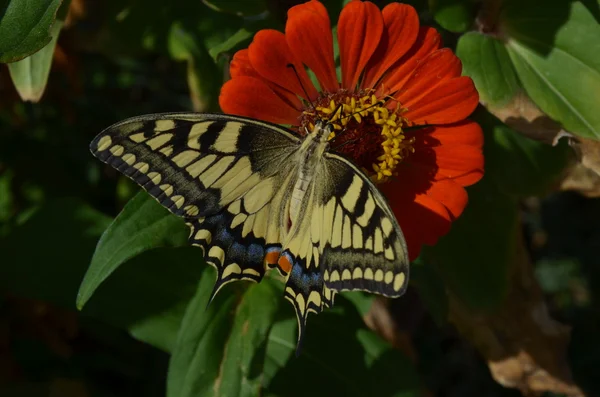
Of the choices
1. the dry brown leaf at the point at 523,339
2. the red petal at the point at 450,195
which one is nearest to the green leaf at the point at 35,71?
the red petal at the point at 450,195

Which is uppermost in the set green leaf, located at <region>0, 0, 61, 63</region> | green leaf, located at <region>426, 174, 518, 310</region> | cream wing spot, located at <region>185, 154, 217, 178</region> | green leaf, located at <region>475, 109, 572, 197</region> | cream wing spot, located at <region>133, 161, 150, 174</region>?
green leaf, located at <region>0, 0, 61, 63</region>

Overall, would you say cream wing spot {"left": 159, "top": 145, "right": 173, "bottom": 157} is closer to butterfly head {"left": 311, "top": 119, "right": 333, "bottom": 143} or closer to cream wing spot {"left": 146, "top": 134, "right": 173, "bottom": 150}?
cream wing spot {"left": 146, "top": 134, "right": 173, "bottom": 150}

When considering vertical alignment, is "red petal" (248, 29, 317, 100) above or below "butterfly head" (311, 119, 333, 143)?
above

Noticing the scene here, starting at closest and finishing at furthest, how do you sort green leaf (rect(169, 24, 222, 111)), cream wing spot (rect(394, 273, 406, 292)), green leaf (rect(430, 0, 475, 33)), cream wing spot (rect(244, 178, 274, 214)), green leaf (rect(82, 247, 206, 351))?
cream wing spot (rect(394, 273, 406, 292)) → cream wing spot (rect(244, 178, 274, 214)) → green leaf (rect(430, 0, 475, 33)) → green leaf (rect(82, 247, 206, 351)) → green leaf (rect(169, 24, 222, 111))

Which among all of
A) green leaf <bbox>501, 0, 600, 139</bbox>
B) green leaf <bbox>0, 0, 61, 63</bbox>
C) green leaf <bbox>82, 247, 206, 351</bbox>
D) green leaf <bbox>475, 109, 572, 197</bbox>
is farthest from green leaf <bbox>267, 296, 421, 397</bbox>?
green leaf <bbox>0, 0, 61, 63</bbox>

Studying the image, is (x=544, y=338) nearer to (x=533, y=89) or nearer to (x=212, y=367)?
(x=533, y=89)

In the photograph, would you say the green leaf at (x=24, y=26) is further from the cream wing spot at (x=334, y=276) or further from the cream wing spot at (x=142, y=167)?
the cream wing spot at (x=334, y=276)
